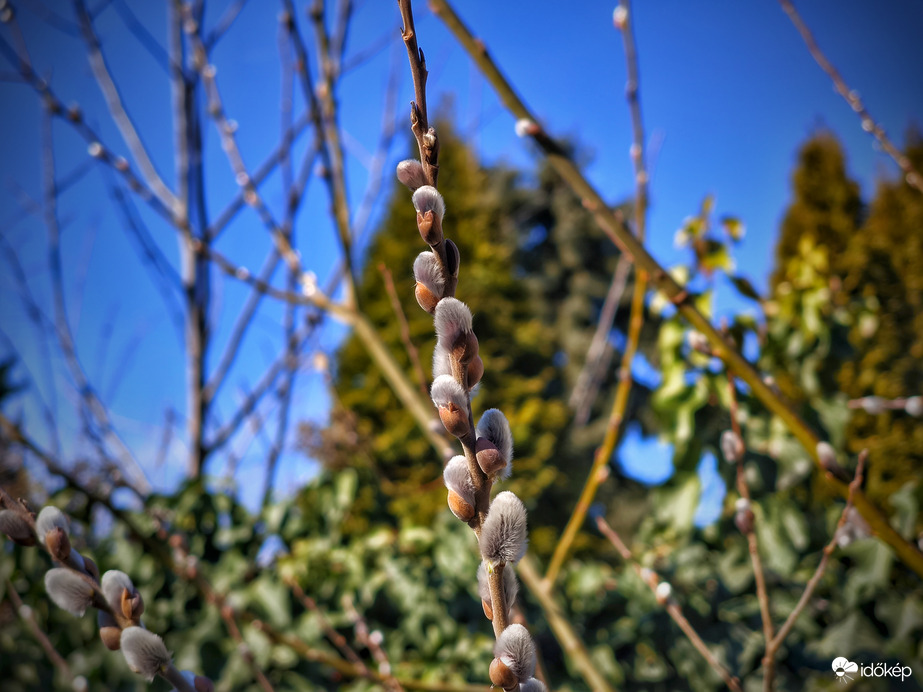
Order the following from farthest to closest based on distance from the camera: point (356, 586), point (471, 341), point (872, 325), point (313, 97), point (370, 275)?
point (370, 275) < point (872, 325) < point (356, 586) < point (313, 97) < point (471, 341)

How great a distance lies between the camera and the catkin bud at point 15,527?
0.48 metres

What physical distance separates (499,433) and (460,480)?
0.04m

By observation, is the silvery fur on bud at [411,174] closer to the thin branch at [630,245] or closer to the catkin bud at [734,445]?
the thin branch at [630,245]

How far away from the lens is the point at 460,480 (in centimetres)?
38

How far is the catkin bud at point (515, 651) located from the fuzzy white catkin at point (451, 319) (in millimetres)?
189

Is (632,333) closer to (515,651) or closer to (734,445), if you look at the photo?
(734,445)

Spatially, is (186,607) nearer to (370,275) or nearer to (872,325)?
(872,325)

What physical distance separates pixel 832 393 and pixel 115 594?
2185 millimetres

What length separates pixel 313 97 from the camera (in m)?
1.50

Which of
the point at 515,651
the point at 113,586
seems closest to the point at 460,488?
the point at 515,651

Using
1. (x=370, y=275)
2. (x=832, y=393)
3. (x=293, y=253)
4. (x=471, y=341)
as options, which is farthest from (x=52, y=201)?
(x=370, y=275)

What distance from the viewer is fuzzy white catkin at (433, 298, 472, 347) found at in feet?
1.20

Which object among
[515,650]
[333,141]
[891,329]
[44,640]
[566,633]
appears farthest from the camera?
[891,329]

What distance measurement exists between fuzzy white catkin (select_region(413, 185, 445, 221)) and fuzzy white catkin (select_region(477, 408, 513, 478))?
0.46 feet
